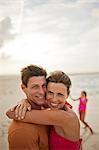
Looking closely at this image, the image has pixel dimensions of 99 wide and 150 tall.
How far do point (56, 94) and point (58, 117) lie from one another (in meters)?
0.13

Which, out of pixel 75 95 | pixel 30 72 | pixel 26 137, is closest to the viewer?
pixel 26 137

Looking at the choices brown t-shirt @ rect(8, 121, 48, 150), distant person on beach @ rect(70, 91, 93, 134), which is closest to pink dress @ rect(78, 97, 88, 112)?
distant person on beach @ rect(70, 91, 93, 134)

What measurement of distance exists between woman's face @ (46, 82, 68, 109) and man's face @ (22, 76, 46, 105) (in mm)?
31

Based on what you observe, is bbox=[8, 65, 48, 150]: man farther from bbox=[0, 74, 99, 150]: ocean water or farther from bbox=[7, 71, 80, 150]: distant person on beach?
Result: bbox=[0, 74, 99, 150]: ocean water

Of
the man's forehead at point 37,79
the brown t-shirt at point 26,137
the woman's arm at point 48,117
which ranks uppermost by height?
the man's forehead at point 37,79

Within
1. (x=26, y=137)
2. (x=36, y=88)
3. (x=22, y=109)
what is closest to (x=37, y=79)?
(x=36, y=88)

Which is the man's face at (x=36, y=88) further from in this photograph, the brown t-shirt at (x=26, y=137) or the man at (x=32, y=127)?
the brown t-shirt at (x=26, y=137)

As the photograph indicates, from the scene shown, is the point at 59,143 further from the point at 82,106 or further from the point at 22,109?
the point at 82,106

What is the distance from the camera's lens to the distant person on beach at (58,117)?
1.14 meters

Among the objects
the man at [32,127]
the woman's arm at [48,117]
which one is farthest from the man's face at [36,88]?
the woman's arm at [48,117]

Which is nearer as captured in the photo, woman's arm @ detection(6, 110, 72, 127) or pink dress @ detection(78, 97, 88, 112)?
woman's arm @ detection(6, 110, 72, 127)

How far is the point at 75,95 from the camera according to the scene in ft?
5.63

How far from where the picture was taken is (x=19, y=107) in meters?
1.18

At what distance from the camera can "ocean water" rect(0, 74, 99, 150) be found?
1.70 meters
